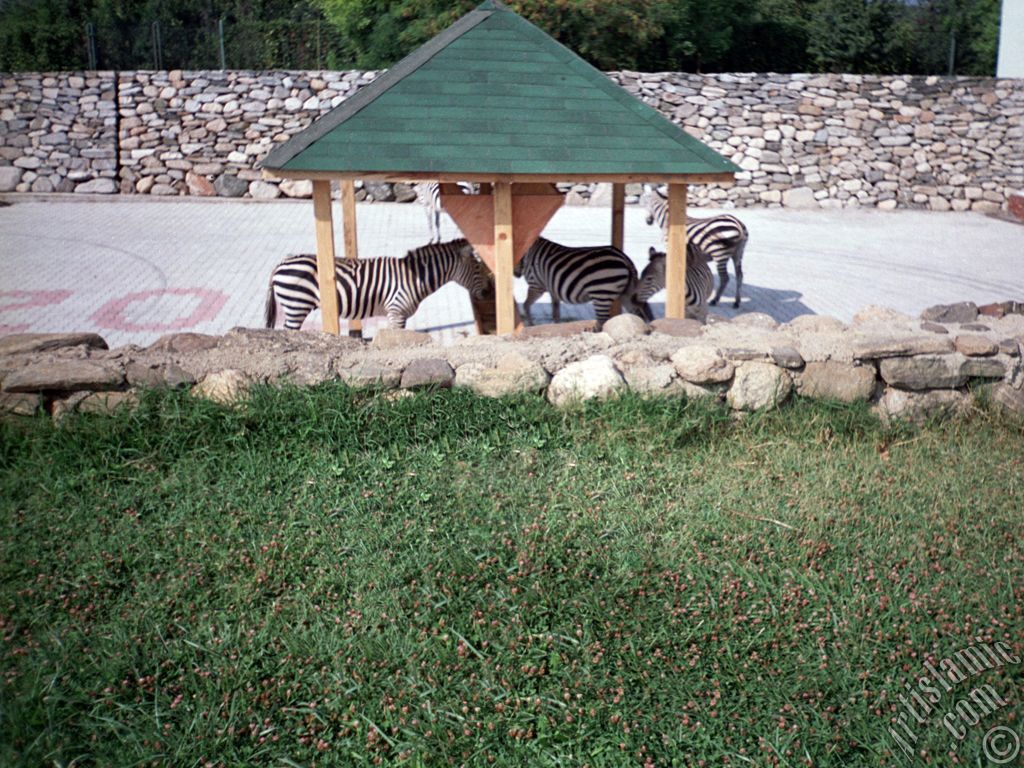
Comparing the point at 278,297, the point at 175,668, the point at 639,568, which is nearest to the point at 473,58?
the point at 278,297

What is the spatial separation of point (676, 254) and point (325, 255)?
2.72m

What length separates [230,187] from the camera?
66.2 feet

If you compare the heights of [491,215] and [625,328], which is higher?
[491,215]

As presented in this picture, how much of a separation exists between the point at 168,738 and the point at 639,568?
228 centimetres

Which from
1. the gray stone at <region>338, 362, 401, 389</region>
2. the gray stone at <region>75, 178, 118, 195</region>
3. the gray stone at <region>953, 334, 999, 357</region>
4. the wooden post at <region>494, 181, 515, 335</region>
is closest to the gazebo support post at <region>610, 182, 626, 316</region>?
the wooden post at <region>494, 181, 515, 335</region>

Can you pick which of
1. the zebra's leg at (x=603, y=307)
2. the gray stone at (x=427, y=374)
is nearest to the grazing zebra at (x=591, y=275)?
the zebra's leg at (x=603, y=307)

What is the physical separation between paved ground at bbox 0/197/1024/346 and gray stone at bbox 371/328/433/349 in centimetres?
289

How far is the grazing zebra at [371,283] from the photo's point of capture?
8906 millimetres

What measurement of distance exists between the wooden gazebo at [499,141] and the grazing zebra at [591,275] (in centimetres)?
112

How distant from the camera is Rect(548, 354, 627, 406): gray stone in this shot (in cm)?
670

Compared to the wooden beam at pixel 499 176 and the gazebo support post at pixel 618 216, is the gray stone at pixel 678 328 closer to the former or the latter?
the wooden beam at pixel 499 176

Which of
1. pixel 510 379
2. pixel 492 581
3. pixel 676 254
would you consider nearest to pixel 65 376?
pixel 510 379

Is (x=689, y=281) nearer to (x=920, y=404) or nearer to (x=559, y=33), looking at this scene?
(x=920, y=404)

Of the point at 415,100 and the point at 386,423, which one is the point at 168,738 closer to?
the point at 386,423
